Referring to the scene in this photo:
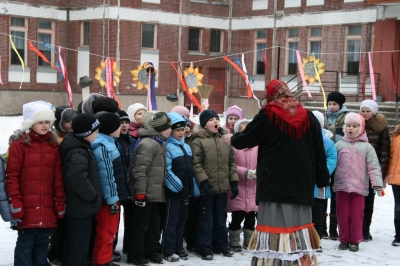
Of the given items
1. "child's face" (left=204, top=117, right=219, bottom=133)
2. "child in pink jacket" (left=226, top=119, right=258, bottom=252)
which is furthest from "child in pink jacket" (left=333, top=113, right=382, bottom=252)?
"child's face" (left=204, top=117, right=219, bottom=133)

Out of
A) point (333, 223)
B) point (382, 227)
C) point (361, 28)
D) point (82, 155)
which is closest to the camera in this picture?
point (82, 155)

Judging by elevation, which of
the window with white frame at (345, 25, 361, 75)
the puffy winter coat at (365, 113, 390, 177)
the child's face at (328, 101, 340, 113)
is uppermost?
the window with white frame at (345, 25, 361, 75)

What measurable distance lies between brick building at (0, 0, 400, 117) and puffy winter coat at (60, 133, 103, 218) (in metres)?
18.3

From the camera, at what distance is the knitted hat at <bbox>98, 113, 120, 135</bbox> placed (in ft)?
20.2

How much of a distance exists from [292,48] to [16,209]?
21782 millimetres

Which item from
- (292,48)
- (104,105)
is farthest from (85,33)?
(104,105)

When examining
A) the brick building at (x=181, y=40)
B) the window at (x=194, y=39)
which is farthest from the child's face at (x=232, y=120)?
the window at (x=194, y=39)

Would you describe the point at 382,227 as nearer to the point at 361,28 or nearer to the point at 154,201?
the point at 154,201

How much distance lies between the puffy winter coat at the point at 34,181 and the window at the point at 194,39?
2259 cm

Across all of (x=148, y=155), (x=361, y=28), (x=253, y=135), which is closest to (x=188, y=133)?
(x=148, y=155)

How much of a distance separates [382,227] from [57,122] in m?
5.28

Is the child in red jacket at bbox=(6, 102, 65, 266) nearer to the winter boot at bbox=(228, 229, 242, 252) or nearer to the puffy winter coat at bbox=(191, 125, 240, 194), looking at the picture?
the puffy winter coat at bbox=(191, 125, 240, 194)

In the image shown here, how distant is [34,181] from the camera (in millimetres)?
5520

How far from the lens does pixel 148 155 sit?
645 centimetres
